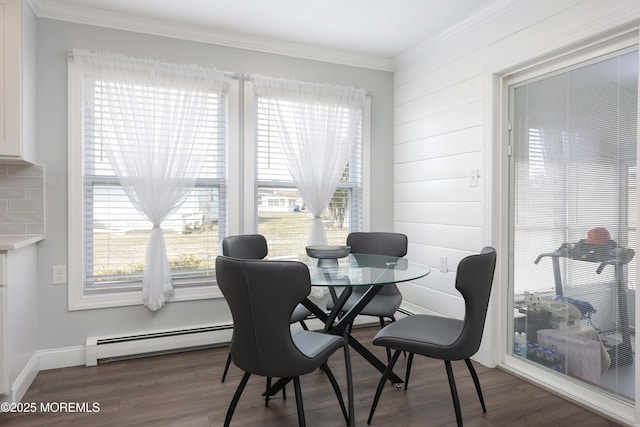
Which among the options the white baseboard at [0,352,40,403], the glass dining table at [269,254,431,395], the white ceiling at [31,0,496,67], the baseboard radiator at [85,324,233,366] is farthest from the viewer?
the baseboard radiator at [85,324,233,366]

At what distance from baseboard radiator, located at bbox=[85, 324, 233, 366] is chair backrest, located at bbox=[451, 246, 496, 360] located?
199cm

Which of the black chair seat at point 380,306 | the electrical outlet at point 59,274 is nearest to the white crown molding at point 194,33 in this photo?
the electrical outlet at point 59,274

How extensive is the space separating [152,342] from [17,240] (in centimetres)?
117

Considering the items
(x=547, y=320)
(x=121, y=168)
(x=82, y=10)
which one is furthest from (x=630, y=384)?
(x=82, y=10)

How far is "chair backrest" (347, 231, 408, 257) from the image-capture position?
310 centimetres

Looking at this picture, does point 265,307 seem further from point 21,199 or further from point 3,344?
point 21,199

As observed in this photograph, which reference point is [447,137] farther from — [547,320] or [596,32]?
[547,320]

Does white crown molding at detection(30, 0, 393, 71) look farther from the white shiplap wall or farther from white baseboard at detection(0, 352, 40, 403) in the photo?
white baseboard at detection(0, 352, 40, 403)

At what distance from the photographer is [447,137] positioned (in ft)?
10.5

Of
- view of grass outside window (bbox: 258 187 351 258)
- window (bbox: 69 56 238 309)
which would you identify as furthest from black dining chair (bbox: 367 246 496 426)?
window (bbox: 69 56 238 309)

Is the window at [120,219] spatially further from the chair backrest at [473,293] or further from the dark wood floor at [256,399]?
the chair backrest at [473,293]

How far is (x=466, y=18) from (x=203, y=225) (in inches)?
103

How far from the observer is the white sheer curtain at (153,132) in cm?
288

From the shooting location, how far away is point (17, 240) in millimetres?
2352
